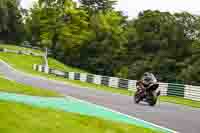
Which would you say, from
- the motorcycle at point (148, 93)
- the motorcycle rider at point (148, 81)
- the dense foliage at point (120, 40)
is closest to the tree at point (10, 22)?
the dense foliage at point (120, 40)

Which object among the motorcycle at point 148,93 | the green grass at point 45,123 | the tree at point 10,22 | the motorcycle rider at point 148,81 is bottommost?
the motorcycle at point 148,93

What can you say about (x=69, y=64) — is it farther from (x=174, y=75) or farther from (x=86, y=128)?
(x=86, y=128)

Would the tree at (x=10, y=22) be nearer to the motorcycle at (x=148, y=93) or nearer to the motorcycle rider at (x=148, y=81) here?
the motorcycle at (x=148, y=93)

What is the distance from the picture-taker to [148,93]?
1955 centimetres

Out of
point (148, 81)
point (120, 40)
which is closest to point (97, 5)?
point (120, 40)

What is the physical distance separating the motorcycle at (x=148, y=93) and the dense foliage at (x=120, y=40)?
42.4 meters

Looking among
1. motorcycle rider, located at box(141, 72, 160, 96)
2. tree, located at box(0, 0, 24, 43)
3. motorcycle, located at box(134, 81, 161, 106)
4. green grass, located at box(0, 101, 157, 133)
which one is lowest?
motorcycle, located at box(134, 81, 161, 106)

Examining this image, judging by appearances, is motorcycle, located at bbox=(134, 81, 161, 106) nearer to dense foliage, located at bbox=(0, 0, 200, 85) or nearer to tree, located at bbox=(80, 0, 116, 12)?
dense foliage, located at bbox=(0, 0, 200, 85)

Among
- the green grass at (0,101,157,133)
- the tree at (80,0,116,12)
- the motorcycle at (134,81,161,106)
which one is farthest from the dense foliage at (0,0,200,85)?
the green grass at (0,101,157,133)

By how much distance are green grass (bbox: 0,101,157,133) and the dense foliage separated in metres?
53.5

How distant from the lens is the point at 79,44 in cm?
8550

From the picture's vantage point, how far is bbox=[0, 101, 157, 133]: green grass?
6.99 metres

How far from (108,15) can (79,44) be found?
34.6 feet

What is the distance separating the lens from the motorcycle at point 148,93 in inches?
760
